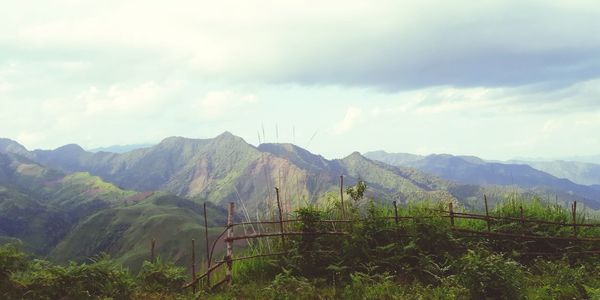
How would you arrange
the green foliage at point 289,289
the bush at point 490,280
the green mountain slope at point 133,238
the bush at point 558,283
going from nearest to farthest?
the bush at point 490,280 < the bush at point 558,283 < the green foliage at point 289,289 < the green mountain slope at point 133,238

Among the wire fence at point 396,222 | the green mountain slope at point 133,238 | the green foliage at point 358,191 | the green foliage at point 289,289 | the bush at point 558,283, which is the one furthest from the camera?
the green mountain slope at point 133,238

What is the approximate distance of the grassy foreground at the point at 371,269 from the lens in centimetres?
869

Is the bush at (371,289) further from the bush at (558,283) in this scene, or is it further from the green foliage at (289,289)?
the bush at (558,283)

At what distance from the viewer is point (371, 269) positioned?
10492 mm

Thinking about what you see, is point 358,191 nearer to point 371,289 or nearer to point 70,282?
point 371,289

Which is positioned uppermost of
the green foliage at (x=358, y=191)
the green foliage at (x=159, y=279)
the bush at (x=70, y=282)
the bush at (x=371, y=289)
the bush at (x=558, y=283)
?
the green foliage at (x=358, y=191)

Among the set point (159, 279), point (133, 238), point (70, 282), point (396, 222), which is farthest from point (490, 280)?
point (133, 238)

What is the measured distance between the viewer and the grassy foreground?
8.69m

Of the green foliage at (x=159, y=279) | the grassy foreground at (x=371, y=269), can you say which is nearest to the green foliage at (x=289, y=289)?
the grassy foreground at (x=371, y=269)

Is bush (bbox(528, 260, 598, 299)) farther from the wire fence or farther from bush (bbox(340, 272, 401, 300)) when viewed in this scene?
bush (bbox(340, 272, 401, 300))

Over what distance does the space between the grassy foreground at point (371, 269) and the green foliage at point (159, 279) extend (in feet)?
0.08

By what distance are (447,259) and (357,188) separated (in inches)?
146

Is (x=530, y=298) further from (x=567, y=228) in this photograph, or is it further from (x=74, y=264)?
(x=74, y=264)

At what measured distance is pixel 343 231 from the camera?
12211mm
